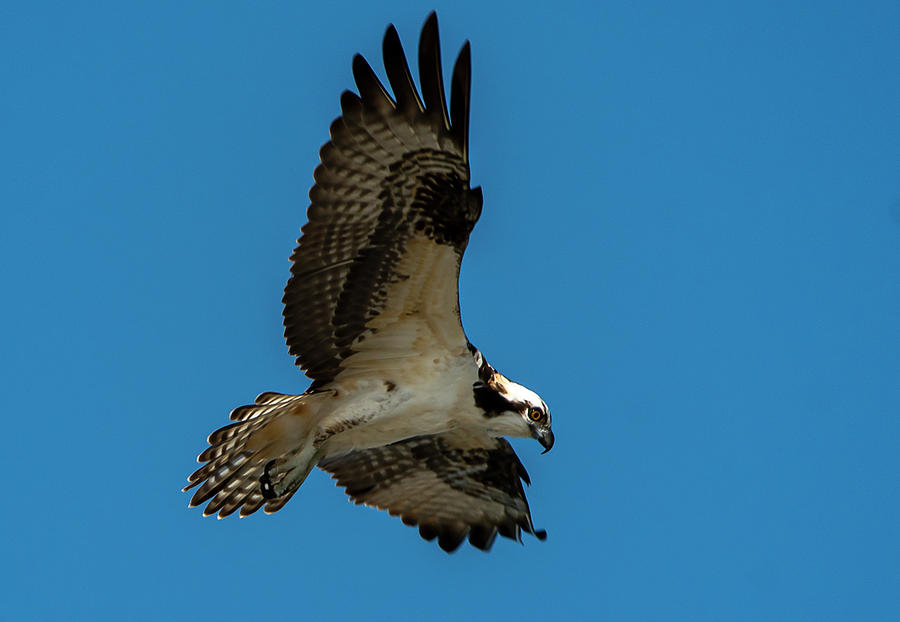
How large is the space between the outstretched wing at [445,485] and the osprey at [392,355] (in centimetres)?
1

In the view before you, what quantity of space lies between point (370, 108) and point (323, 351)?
1872mm

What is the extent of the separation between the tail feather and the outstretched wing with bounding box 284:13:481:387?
53 centimetres

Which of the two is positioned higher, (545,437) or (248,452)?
(545,437)

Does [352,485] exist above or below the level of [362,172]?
below

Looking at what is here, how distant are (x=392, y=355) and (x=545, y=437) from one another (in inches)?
49.7

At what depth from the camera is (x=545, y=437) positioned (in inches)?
337

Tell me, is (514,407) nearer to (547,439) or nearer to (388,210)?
(547,439)

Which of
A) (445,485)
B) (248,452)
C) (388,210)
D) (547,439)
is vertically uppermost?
(388,210)

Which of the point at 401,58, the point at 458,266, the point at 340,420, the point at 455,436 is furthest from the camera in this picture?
the point at 455,436

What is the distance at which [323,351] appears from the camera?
854cm

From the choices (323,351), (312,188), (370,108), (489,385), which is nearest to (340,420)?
(323,351)

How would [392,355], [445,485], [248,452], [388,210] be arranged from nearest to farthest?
[388,210] → [392,355] → [248,452] → [445,485]

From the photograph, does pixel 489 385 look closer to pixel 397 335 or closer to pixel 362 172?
→ pixel 397 335

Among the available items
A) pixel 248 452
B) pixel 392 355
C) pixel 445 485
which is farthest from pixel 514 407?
pixel 248 452
